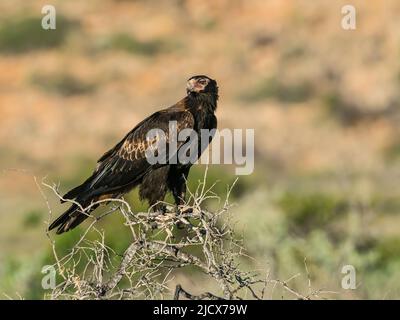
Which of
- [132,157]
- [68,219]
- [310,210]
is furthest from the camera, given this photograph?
[310,210]

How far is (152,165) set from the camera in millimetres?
11352

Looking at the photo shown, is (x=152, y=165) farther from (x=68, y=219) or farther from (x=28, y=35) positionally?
(x=28, y=35)

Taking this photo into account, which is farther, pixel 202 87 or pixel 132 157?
pixel 202 87

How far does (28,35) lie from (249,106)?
9.52 meters

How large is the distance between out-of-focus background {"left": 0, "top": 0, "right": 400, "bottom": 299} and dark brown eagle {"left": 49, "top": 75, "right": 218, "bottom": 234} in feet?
17.5

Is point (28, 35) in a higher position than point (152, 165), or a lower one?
higher

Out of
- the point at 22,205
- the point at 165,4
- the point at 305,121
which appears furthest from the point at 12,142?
the point at 165,4

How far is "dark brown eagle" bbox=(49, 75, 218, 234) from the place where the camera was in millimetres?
11086

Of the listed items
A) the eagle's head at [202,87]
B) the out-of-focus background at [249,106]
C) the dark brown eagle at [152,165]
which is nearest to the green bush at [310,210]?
the out-of-focus background at [249,106]

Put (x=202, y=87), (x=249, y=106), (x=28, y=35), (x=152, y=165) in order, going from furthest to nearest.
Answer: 1. (x=28, y=35)
2. (x=249, y=106)
3. (x=202, y=87)
4. (x=152, y=165)

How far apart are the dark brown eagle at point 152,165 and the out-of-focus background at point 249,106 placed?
17.5 ft

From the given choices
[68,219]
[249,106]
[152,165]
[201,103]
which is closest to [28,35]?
[249,106]

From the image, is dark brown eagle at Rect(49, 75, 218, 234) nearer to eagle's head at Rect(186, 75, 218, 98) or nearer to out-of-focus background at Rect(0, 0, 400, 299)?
eagle's head at Rect(186, 75, 218, 98)

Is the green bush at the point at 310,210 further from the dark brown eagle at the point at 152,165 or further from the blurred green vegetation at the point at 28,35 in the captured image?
the blurred green vegetation at the point at 28,35
